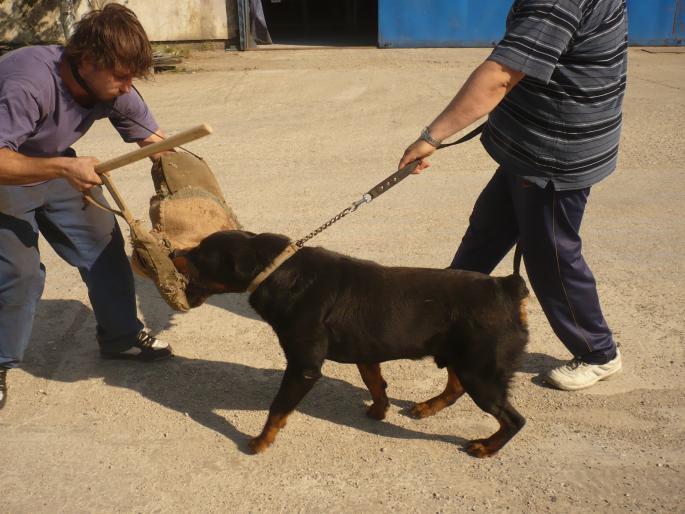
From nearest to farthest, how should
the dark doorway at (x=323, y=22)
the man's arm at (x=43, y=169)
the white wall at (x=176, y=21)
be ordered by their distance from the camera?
the man's arm at (x=43, y=169) < the white wall at (x=176, y=21) < the dark doorway at (x=323, y=22)

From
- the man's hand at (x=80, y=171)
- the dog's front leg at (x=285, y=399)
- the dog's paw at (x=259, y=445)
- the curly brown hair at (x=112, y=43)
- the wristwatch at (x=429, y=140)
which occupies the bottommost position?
the dog's paw at (x=259, y=445)

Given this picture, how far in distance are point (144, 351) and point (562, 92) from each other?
2897 mm

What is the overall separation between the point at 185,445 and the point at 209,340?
3.62 ft

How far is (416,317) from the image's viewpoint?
3480 millimetres

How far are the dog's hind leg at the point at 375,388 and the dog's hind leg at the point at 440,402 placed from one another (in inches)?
7.0

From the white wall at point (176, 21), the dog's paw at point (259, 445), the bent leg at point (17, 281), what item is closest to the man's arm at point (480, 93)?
the dog's paw at point (259, 445)

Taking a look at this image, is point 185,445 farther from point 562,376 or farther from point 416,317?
point 562,376

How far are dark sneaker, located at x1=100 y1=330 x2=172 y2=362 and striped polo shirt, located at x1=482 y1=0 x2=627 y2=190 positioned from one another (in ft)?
7.80

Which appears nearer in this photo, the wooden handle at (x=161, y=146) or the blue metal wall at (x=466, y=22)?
the wooden handle at (x=161, y=146)

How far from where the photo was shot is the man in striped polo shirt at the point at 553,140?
325 centimetres

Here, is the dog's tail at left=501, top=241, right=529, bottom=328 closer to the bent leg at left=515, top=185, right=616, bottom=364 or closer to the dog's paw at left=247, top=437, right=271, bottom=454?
the bent leg at left=515, top=185, right=616, bottom=364

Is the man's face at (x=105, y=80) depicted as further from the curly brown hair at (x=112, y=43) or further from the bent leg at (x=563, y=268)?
the bent leg at (x=563, y=268)

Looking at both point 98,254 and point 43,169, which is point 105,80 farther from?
point 98,254

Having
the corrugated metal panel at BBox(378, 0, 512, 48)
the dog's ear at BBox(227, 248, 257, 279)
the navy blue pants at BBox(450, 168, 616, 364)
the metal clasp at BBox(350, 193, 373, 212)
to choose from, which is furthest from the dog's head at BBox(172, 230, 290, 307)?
the corrugated metal panel at BBox(378, 0, 512, 48)
